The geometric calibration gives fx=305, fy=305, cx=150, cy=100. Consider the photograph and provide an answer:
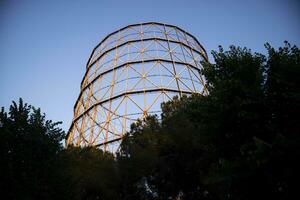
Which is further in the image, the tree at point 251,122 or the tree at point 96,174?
the tree at point 96,174

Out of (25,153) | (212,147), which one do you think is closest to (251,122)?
(212,147)

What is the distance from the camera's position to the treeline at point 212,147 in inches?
251

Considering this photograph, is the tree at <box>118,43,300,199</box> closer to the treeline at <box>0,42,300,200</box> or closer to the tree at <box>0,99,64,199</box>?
the treeline at <box>0,42,300,200</box>

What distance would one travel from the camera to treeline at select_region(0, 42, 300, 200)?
638cm

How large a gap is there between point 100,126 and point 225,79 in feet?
23.8

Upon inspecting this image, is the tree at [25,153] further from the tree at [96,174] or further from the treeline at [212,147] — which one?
the tree at [96,174]

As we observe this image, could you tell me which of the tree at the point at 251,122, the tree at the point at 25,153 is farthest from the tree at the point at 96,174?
the tree at the point at 251,122

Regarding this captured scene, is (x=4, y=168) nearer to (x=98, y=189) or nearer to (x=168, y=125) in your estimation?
(x=98, y=189)

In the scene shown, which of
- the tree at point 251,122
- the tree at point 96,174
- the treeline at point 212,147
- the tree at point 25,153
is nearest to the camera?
the tree at point 251,122

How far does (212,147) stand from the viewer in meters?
7.97

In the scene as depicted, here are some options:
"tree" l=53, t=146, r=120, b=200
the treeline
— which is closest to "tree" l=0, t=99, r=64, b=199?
the treeline

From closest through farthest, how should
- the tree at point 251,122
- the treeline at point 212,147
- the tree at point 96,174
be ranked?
the tree at point 251,122 → the treeline at point 212,147 → the tree at point 96,174

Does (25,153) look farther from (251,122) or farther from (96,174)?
(251,122)

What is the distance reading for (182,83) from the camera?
1408 cm
